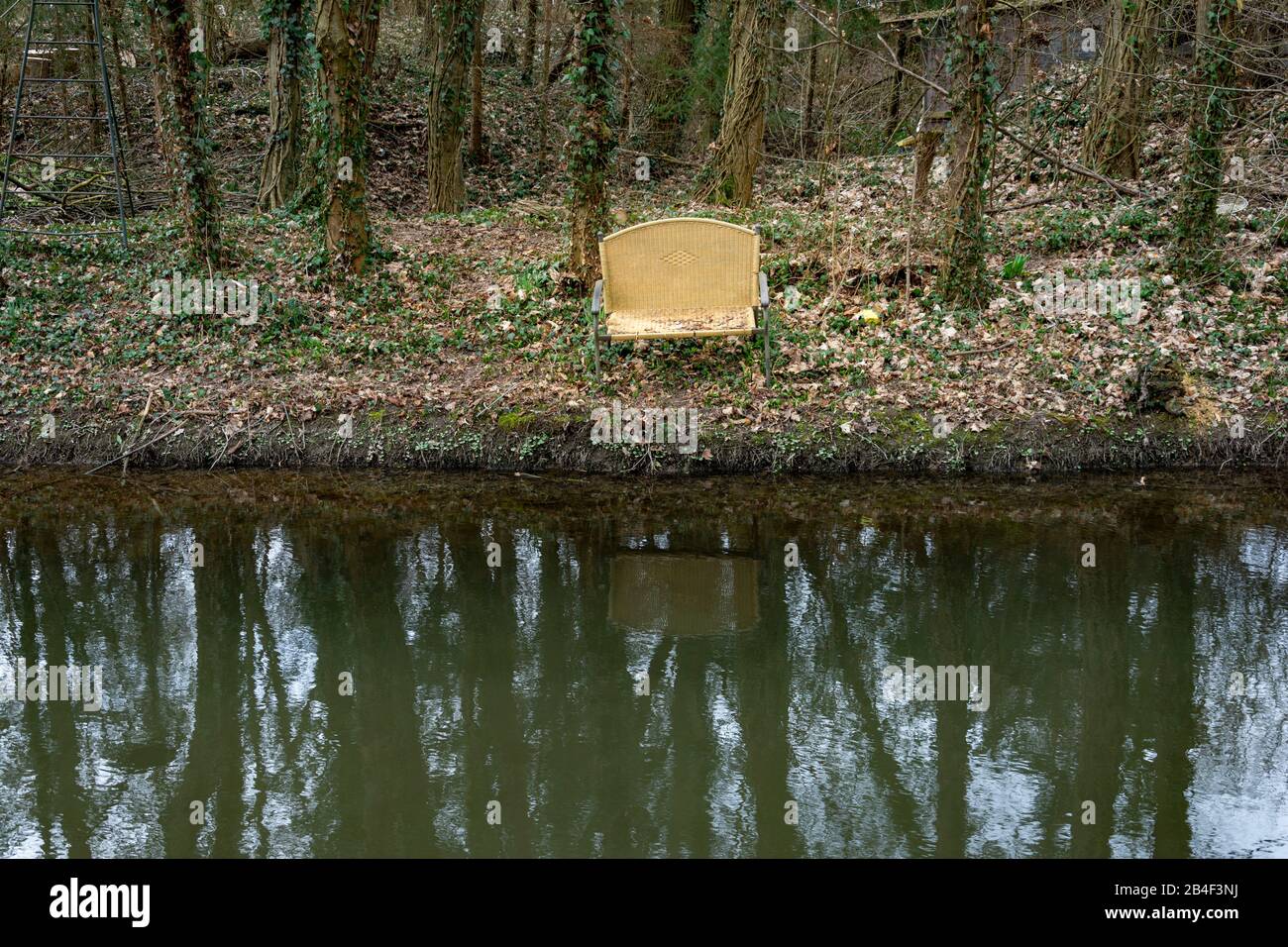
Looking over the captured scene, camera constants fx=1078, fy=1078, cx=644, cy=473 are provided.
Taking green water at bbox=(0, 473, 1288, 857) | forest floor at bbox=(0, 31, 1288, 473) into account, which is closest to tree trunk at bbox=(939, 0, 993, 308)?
forest floor at bbox=(0, 31, 1288, 473)

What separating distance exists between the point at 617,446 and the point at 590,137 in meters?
3.12

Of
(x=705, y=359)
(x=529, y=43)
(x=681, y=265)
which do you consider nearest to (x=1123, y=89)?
(x=681, y=265)

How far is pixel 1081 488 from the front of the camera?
827 centimetres

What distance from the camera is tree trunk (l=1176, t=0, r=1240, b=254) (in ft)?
30.9

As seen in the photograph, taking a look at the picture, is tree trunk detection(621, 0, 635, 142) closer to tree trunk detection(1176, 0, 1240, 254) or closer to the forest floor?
the forest floor

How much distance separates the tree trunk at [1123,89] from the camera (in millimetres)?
11492

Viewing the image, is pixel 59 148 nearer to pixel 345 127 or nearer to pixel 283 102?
pixel 283 102

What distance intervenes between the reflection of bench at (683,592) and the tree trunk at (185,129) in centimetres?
607

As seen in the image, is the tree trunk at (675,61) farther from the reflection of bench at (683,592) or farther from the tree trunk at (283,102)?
the reflection of bench at (683,592)

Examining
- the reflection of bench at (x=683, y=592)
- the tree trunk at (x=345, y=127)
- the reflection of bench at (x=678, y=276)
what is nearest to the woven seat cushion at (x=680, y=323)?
the reflection of bench at (x=678, y=276)

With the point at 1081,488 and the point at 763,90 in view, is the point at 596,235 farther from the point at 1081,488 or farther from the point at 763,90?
the point at 1081,488

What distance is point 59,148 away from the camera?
53.2 feet

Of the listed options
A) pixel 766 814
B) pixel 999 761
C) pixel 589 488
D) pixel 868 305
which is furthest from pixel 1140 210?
pixel 766 814

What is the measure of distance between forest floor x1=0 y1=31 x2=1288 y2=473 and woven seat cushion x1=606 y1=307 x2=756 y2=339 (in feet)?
1.38
